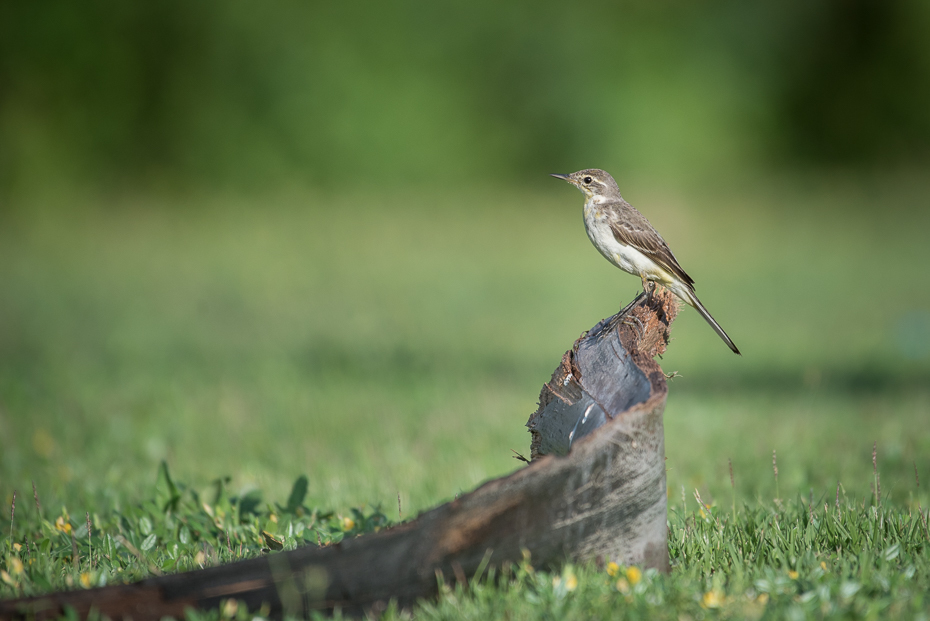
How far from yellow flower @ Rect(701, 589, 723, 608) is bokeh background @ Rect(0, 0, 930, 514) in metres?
2.43

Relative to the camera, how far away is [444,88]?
1032 inches

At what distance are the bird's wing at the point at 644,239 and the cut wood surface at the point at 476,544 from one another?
216 centimetres

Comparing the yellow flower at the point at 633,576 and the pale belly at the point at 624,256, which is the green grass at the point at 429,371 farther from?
the pale belly at the point at 624,256

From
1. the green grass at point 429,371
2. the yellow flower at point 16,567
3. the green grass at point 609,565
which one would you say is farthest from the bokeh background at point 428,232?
the yellow flower at point 16,567

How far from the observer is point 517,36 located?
2630 centimetres

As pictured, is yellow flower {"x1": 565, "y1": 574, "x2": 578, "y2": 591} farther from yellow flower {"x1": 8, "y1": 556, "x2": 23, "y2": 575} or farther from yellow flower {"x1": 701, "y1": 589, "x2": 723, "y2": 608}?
yellow flower {"x1": 8, "y1": 556, "x2": 23, "y2": 575}

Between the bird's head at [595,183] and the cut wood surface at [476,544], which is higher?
the bird's head at [595,183]

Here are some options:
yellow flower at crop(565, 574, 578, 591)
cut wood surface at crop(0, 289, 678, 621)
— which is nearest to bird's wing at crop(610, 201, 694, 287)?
cut wood surface at crop(0, 289, 678, 621)

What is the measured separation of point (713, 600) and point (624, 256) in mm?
2873

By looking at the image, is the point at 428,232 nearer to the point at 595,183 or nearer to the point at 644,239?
the point at 595,183

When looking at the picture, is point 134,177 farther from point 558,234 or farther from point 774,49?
point 774,49

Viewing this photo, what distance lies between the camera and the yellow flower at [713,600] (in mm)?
3090

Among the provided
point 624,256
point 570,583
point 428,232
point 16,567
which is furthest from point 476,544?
point 428,232

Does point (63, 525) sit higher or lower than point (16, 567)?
lower
